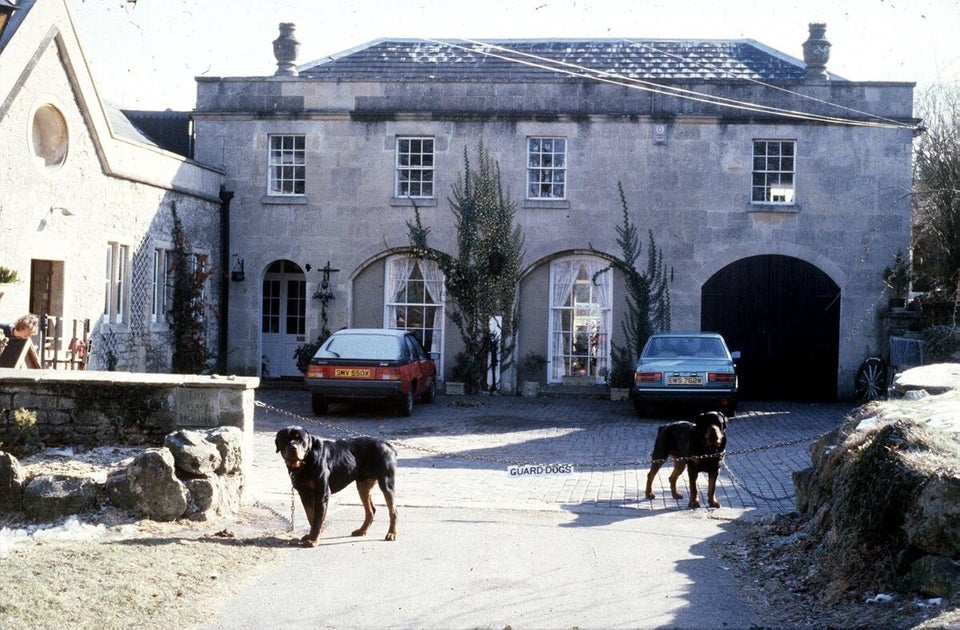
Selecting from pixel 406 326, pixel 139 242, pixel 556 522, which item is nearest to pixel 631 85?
pixel 406 326

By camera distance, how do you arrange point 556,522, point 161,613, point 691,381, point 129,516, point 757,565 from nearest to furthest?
point 161,613 → point 757,565 → point 129,516 → point 556,522 → point 691,381

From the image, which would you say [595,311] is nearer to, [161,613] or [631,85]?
[631,85]

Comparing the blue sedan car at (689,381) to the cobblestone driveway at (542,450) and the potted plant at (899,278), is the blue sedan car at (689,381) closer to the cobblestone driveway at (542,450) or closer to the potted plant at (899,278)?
the cobblestone driveway at (542,450)

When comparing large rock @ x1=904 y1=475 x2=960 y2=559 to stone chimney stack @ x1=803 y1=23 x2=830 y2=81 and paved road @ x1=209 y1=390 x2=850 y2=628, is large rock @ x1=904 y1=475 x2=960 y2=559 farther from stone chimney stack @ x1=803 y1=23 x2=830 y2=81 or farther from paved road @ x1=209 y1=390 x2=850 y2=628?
stone chimney stack @ x1=803 y1=23 x2=830 y2=81

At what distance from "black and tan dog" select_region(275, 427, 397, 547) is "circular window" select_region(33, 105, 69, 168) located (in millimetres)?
11553

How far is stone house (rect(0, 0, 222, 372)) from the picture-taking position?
1684 centimetres

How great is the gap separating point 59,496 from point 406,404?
36.0 feet

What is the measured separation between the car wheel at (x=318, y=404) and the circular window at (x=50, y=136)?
576cm

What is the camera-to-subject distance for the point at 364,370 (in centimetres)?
1872

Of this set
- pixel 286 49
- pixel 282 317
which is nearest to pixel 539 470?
pixel 282 317

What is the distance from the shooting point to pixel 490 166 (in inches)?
980

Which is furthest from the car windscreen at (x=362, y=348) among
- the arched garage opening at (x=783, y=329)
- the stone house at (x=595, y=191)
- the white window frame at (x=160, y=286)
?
the arched garage opening at (x=783, y=329)

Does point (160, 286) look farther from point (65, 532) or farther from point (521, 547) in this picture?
point (521, 547)

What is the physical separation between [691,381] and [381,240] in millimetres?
8919
